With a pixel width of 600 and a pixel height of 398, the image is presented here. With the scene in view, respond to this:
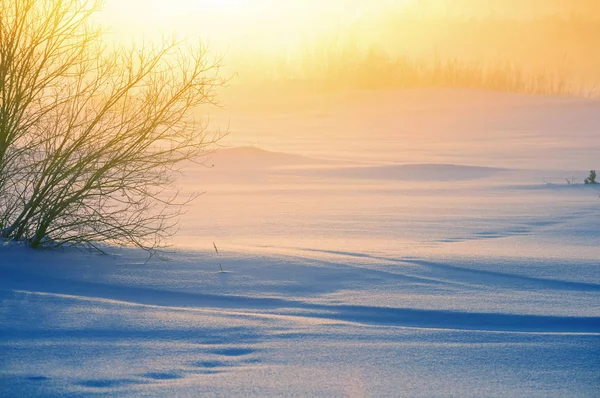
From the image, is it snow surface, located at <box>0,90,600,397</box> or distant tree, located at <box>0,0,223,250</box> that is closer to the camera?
snow surface, located at <box>0,90,600,397</box>

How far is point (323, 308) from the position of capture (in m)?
5.99

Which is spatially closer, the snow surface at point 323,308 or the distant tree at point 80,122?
the snow surface at point 323,308

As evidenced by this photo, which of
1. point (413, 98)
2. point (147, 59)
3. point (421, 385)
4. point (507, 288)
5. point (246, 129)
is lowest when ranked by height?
point (421, 385)

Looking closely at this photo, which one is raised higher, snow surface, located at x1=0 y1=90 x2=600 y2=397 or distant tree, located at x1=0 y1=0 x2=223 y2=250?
distant tree, located at x1=0 y1=0 x2=223 y2=250

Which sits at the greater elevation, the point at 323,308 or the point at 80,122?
the point at 80,122

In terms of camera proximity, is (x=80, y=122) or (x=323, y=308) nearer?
(x=323, y=308)

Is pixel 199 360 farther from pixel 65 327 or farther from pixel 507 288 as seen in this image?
pixel 507 288

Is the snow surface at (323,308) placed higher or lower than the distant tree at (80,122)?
lower

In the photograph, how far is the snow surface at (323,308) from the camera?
4312mm

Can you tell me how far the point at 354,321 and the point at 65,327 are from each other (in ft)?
6.54

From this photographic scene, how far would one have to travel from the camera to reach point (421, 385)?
13.9ft

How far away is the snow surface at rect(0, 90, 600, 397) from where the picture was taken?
4312 millimetres

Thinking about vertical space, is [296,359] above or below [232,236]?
below

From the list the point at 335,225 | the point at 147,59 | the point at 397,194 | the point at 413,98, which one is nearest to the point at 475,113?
the point at 413,98
